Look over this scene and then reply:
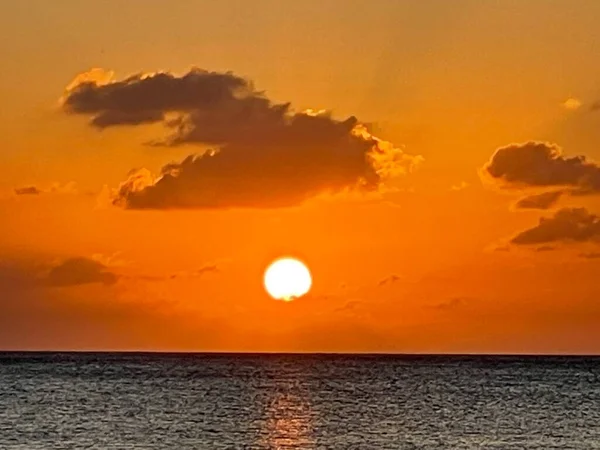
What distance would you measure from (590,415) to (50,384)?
30350 mm

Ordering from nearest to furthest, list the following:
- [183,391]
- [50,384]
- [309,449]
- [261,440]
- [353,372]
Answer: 1. [309,449]
2. [261,440]
3. [183,391]
4. [50,384]
5. [353,372]

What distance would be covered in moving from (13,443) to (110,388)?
2634 cm

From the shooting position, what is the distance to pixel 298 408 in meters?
53.6

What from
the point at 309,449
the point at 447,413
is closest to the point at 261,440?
the point at 309,449

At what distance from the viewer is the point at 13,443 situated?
39969 mm

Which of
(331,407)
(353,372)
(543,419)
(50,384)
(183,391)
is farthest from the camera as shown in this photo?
(353,372)

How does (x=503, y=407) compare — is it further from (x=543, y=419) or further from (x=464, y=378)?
(x=464, y=378)

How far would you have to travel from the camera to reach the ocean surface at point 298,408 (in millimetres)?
41250

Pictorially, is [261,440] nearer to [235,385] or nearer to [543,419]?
[543,419]

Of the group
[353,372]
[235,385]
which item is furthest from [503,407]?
[353,372]

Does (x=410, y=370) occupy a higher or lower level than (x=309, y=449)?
higher

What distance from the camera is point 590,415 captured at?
51.6m

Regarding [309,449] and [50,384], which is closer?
[309,449]

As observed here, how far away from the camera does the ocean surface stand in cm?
4125
